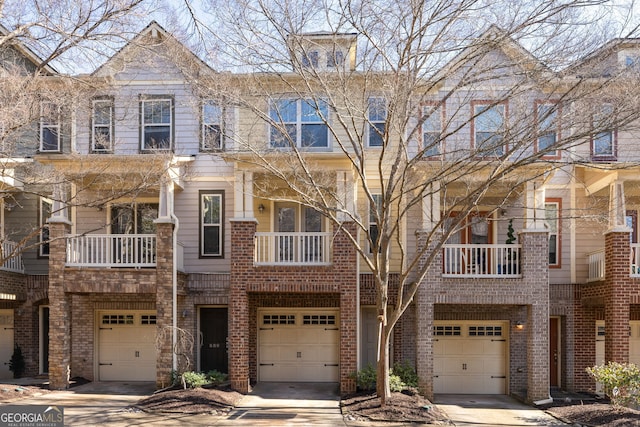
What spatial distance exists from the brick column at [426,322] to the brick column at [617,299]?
158 inches

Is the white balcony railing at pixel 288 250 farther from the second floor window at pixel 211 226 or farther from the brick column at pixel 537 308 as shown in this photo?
the brick column at pixel 537 308

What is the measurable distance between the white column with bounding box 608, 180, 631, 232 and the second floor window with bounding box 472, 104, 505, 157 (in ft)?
10.8

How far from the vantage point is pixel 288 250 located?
14.7 meters

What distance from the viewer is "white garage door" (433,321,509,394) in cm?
1617

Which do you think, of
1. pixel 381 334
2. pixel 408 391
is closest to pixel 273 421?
pixel 381 334

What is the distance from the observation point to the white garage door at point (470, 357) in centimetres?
1617

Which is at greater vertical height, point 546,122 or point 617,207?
point 546,122

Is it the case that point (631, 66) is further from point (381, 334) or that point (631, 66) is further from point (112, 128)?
point (112, 128)

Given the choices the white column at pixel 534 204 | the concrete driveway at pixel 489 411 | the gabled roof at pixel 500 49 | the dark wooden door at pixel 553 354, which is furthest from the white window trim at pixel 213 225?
the dark wooden door at pixel 553 354

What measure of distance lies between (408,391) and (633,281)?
19.4 ft

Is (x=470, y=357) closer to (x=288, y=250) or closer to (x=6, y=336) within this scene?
(x=288, y=250)

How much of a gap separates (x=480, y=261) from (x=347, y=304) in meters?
3.45

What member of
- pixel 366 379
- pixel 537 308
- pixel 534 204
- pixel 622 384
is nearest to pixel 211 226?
pixel 366 379

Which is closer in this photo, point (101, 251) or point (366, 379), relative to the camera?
point (366, 379)
